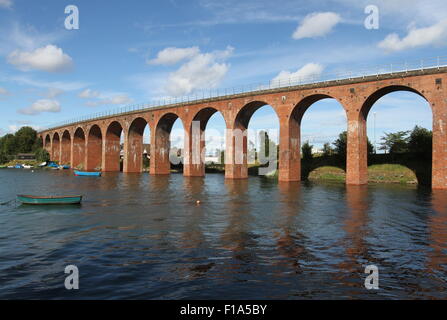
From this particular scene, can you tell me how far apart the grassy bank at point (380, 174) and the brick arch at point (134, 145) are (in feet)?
106

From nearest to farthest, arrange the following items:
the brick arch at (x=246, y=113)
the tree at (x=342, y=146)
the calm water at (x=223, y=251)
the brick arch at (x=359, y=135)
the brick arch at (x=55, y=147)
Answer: the calm water at (x=223, y=251) < the brick arch at (x=359, y=135) < the brick arch at (x=246, y=113) < the tree at (x=342, y=146) < the brick arch at (x=55, y=147)

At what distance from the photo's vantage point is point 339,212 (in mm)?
20234

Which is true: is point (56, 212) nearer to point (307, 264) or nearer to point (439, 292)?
point (307, 264)

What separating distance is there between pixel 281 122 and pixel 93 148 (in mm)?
51564

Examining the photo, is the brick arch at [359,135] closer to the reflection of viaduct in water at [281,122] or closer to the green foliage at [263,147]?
the reflection of viaduct in water at [281,122]

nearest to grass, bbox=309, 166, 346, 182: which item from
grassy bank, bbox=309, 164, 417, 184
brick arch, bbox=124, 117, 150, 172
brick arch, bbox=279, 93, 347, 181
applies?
grassy bank, bbox=309, 164, 417, 184

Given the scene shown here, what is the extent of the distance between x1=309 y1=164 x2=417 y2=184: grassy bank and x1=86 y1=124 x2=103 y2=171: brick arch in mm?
49737

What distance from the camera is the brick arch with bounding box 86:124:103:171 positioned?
252 ft

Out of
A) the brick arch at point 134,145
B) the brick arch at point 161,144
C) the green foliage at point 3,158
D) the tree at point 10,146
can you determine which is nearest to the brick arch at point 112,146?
the brick arch at point 134,145

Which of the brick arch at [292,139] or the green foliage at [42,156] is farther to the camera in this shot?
the green foliage at [42,156]

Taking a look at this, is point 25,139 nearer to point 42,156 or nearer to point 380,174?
point 42,156

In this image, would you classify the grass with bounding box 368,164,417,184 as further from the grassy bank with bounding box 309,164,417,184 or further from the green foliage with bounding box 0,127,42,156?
the green foliage with bounding box 0,127,42,156

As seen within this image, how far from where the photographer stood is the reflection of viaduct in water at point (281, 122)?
31.4 m

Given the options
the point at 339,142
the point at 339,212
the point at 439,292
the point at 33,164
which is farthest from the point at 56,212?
the point at 33,164
